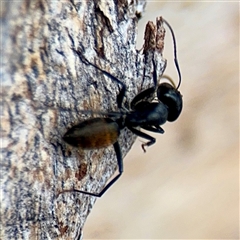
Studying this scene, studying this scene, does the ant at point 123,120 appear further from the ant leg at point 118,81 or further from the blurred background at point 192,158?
the blurred background at point 192,158

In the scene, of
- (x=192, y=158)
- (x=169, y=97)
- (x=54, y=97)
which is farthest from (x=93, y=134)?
(x=192, y=158)

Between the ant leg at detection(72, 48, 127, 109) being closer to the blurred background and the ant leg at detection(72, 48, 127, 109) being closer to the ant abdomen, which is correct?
the ant abdomen

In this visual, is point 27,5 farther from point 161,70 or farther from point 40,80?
point 161,70

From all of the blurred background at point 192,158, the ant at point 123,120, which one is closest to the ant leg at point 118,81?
the ant at point 123,120

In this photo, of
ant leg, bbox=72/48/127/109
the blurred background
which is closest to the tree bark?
ant leg, bbox=72/48/127/109

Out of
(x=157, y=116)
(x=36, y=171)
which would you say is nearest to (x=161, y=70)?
(x=157, y=116)

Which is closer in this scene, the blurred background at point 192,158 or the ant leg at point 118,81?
the ant leg at point 118,81

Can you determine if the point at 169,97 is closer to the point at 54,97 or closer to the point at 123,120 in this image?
the point at 123,120
